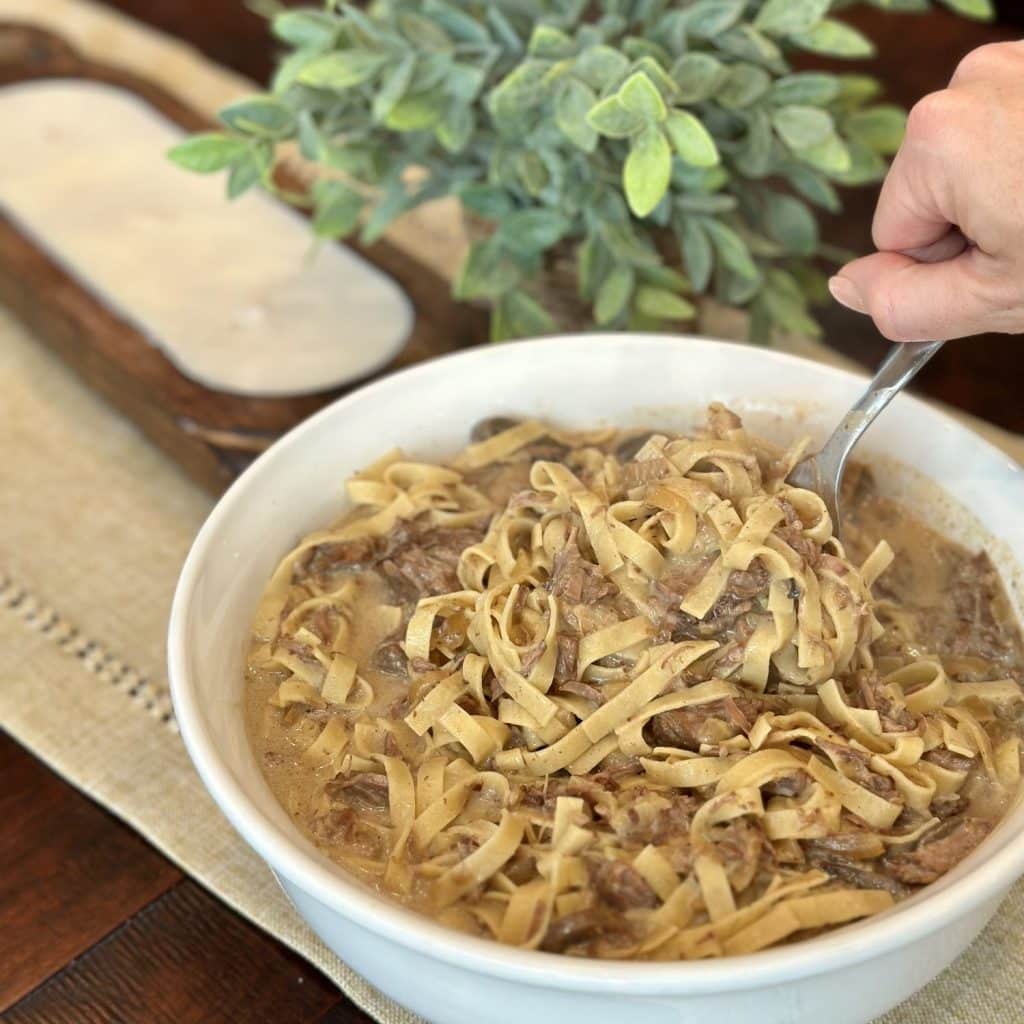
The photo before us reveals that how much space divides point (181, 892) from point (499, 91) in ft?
4.60

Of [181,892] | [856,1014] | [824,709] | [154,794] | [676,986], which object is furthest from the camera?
[154,794]

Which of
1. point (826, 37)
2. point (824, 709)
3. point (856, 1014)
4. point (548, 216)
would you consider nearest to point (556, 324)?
point (548, 216)

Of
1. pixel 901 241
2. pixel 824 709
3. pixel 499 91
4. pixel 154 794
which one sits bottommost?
pixel 154 794

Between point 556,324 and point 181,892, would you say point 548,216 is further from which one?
point 181,892

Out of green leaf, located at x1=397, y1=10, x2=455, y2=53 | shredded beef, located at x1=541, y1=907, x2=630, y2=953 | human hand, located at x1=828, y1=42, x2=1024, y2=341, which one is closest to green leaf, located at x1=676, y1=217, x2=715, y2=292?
green leaf, located at x1=397, y1=10, x2=455, y2=53

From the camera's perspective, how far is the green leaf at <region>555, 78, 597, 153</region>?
7.16 ft

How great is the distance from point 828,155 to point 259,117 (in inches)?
41.8

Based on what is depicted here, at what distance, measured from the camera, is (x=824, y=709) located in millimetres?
1677

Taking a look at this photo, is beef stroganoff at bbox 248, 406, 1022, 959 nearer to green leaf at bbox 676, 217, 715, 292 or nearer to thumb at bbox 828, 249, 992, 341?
thumb at bbox 828, 249, 992, 341

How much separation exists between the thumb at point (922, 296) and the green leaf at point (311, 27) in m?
1.14

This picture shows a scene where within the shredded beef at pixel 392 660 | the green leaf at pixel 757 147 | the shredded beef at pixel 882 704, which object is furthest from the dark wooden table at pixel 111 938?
the green leaf at pixel 757 147

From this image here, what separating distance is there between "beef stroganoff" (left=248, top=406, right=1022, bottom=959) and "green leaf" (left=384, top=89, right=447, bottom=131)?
724mm

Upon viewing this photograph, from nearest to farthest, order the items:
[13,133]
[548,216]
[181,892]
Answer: [181,892] < [548,216] < [13,133]

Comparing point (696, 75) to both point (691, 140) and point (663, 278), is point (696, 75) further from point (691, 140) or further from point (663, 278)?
point (663, 278)
